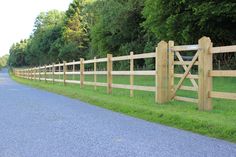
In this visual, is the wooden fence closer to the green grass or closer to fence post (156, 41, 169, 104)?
fence post (156, 41, 169, 104)

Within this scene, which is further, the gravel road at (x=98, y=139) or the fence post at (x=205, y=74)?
the fence post at (x=205, y=74)

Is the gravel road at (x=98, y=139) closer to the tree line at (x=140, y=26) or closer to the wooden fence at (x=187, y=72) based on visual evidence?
the wooden fence at (x=187, y=72)

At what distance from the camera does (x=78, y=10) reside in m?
71.9

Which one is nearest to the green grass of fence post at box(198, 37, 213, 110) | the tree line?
fence post at box(198, 37, 213, 110)

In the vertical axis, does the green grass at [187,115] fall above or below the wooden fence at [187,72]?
below

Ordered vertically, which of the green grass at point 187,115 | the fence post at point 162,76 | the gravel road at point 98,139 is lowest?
the gravel road at point 98,139

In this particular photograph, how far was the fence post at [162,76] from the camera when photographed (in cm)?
956

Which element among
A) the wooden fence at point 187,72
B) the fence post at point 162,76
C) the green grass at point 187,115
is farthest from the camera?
the fence post at point 162,76

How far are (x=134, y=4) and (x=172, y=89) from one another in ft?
97.8

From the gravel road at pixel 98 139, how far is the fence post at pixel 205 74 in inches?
54.4

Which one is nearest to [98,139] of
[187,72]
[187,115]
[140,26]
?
[187,115]

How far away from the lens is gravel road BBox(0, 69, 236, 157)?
4.88 metres

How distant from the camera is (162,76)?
31.5 ft

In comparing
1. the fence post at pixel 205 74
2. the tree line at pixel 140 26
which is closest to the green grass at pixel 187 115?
the fence post at pixel 205 74
